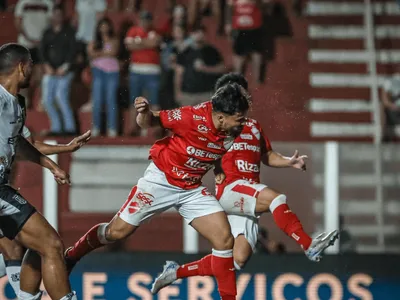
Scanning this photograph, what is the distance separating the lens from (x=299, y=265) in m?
9.03

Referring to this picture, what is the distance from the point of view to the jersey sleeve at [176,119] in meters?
7.23

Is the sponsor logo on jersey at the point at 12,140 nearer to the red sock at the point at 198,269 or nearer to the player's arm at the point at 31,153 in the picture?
the player's arm at the point at 31,153

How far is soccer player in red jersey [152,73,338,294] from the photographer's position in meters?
8.02

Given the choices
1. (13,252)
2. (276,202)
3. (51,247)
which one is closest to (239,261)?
(276,202)

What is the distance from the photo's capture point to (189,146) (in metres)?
7.33

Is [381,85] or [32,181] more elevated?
[381,85]

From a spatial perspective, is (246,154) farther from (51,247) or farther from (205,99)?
(51,247)

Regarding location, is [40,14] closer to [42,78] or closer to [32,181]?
[42,78]

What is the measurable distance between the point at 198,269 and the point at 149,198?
874 mm

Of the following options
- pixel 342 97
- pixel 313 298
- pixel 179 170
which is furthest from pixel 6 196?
pixel 342 97

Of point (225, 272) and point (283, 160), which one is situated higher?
point (283, 160)

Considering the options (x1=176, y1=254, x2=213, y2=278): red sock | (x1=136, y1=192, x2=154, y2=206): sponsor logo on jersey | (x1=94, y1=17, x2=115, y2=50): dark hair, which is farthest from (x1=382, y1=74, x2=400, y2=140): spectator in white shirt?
(x1=136, y1=192, x2=154, y2=206): sponsor logo on jersey

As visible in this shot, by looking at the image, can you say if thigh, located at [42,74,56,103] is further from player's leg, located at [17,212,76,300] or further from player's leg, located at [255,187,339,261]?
player's leg, located at [17,212,76,300]

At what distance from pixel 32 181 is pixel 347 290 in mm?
3355
